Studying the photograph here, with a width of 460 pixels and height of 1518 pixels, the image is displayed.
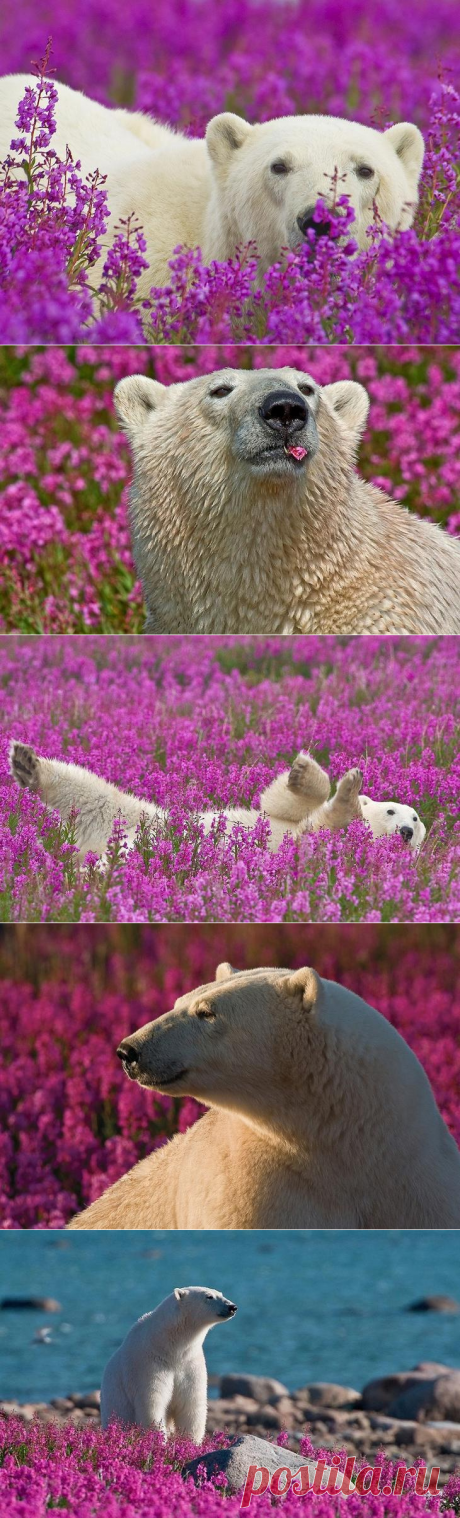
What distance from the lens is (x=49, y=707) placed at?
19.2 ft

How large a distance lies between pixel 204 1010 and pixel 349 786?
97 centimetres

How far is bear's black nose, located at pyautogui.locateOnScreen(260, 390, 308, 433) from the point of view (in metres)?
5.42

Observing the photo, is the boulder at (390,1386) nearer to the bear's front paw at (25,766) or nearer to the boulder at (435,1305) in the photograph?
the boulder at (435,1305)

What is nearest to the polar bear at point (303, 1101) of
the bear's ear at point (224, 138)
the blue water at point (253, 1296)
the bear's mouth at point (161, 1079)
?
the bear's mouth at point (161, 1079)

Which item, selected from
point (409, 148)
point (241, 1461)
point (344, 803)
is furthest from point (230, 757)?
point (409, 148)

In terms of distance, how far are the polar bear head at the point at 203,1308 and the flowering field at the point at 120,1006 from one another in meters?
1.90

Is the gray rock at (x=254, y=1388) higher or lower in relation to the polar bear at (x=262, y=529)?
lower

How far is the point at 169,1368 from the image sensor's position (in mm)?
4547

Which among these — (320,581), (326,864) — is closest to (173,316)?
(320,581)

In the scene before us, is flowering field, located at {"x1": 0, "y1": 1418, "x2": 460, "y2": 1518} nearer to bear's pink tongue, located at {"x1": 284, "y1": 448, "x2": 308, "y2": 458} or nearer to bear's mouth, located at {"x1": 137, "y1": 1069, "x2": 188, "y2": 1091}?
bear's mouth, located at {"x1": 137, "y1": 1069, "x2": 188, "y2": 1091}

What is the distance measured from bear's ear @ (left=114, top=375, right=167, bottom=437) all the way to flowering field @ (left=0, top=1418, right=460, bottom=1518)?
125 inches

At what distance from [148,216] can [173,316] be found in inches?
35.8

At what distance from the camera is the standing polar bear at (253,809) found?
18.0 ft

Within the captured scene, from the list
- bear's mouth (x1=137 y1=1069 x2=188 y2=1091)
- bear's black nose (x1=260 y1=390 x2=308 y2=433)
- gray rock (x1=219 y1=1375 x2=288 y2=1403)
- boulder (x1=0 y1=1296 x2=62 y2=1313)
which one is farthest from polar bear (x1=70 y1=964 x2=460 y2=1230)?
bear's black nose (x1=260 y1=390 x2=308 y2=433)
